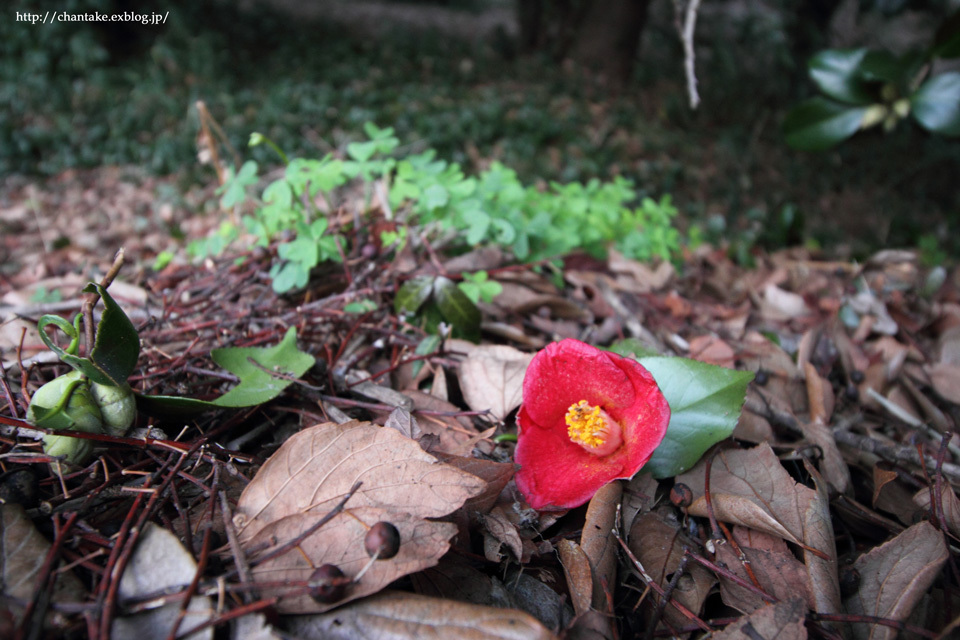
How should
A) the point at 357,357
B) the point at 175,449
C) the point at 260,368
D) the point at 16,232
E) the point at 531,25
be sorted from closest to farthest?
the point at 175,449 → the point at 260,368 → the point at 357,357 → the point at 16,232 → the point at 531,25

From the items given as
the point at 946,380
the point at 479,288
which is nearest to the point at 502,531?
the point at 479,288

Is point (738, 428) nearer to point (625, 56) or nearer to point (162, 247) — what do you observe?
point (162, 247)

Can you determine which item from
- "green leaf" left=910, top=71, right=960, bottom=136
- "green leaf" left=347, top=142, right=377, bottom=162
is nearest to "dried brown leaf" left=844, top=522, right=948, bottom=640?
"green leaf" left=347, top=142, right=377, bottom=162

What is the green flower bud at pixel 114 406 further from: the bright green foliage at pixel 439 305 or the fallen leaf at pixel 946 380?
the fallen leaf at pixel 946 380

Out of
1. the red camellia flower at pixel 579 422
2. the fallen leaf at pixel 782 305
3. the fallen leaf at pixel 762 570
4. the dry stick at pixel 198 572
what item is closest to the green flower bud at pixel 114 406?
A: the dry stick at pixel 198 572

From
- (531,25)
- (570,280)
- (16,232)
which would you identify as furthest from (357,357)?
(531,25)
